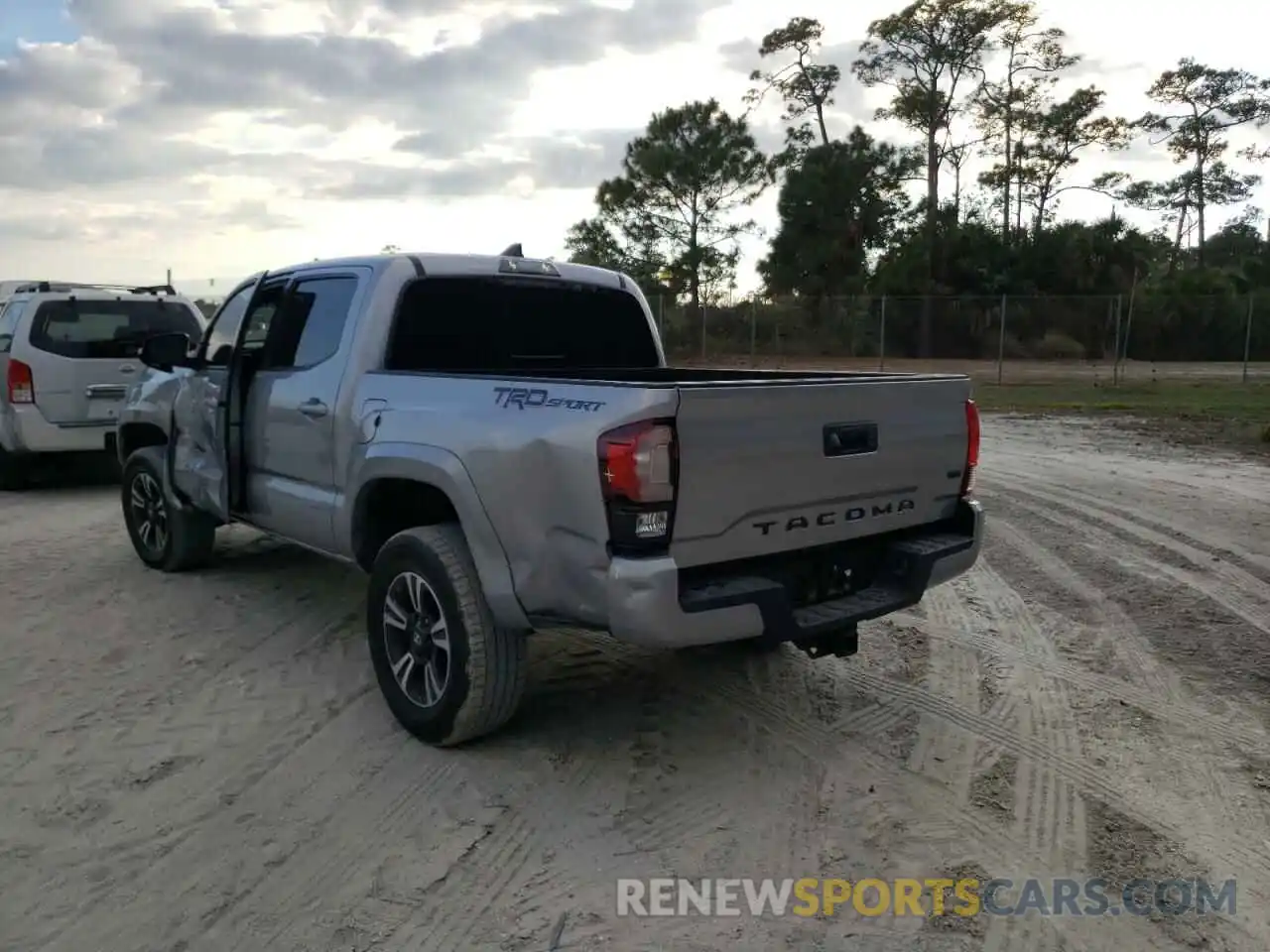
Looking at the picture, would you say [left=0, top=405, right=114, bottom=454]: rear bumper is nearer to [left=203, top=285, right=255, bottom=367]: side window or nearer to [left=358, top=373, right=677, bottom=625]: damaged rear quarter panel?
[left=203, top=285, right=255, bottom=367]: side window

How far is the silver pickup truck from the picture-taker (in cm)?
343

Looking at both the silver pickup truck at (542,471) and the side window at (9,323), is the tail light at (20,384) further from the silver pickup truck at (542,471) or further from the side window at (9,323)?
the silver pickup truck at (542,471)

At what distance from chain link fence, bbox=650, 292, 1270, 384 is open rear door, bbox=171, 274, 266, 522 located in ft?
75.2

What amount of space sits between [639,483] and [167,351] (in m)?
3.80

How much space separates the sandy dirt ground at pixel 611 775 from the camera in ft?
9.91

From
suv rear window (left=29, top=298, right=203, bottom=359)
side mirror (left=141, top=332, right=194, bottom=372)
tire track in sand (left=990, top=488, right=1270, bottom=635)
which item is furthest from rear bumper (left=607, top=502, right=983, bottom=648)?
suv rear window (left=29, top=298, right=203, bottom=359)

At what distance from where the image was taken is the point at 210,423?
5.86m

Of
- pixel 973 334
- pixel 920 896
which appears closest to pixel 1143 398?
pixel 973 334

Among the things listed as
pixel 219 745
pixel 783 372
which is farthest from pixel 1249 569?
pixel 219 745

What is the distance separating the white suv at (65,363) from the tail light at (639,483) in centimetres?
709

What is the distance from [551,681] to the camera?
16.0 feet

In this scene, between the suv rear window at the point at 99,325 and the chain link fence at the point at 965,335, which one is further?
the chain link fence at the point at 965,335

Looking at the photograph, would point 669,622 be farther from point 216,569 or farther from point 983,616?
point 216,569

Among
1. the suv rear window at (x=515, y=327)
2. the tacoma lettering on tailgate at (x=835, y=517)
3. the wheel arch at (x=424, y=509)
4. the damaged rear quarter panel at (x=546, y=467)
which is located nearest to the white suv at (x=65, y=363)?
the suv rear window at (x=515, y=327)
